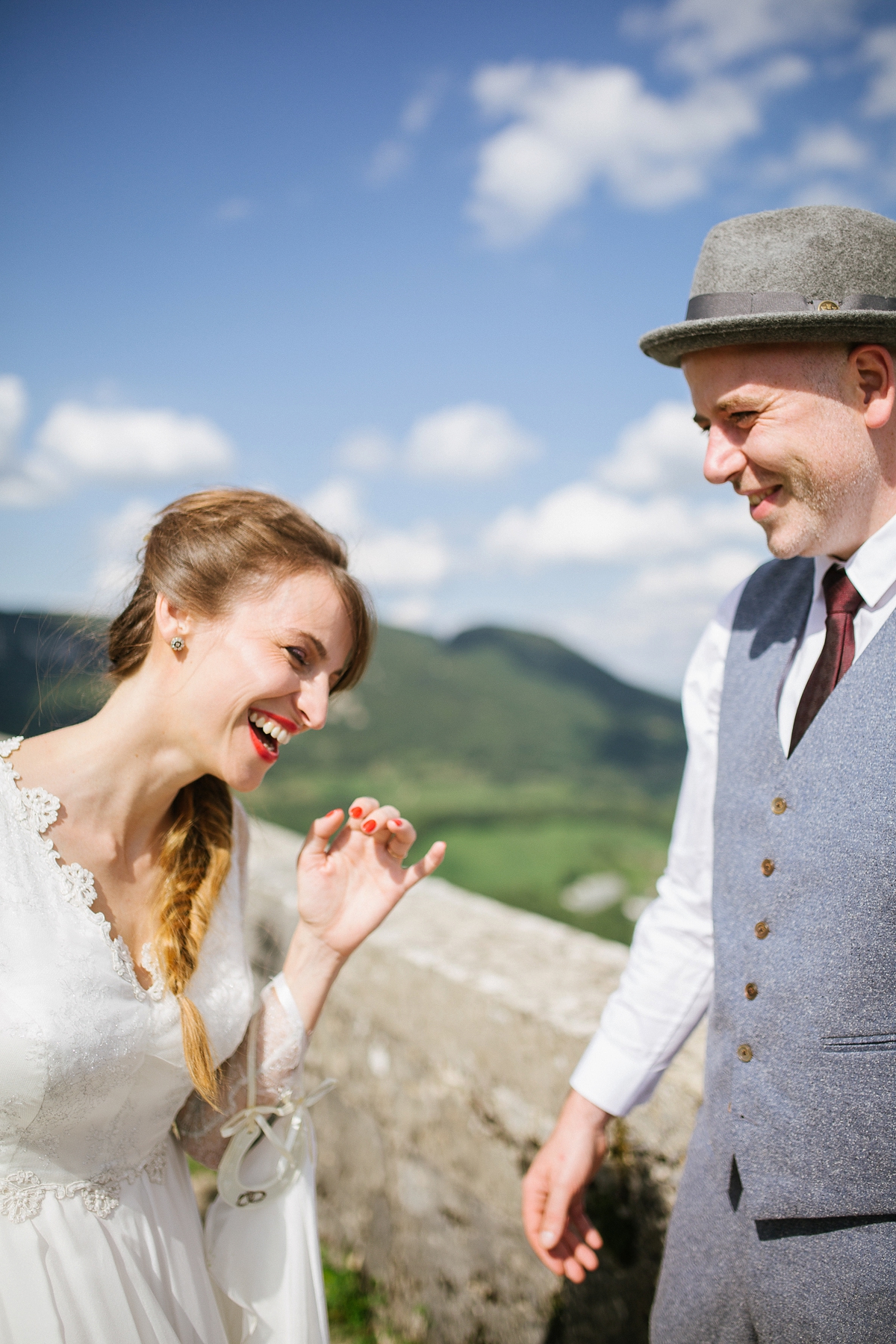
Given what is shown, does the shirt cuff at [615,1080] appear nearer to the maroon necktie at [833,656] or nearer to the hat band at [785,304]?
the maroon necktie at [833,656]

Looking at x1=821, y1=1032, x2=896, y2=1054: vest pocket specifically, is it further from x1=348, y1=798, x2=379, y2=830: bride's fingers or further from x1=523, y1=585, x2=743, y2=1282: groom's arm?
x1=348, y1=798, x2=379, y2=830: bride's fingers

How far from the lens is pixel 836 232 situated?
138 cm

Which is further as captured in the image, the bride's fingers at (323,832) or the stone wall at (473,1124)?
the stone wall at (473,1124)

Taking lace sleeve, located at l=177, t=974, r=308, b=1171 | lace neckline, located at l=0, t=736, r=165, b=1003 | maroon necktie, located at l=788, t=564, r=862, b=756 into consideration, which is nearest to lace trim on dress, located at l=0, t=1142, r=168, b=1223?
lace sleeve, located at l=177, t=974, r=308, b=1171

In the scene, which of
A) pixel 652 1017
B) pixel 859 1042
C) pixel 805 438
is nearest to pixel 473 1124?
pixel 652 1017

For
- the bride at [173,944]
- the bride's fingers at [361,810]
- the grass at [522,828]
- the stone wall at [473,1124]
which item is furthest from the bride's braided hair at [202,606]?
the grass at [522,828]

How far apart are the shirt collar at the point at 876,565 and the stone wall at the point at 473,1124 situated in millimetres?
1091

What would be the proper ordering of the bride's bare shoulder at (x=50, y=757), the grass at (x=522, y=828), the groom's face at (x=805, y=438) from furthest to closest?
the grass at (x=522, y=828)
the bride's bare shoulder at (x=50, y=757)
the groom's face at (x=805, y=438)

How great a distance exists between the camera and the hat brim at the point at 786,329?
1.32 m

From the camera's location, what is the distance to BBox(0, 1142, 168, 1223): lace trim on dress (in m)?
1.33

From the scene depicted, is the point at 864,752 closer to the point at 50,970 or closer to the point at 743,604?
the point at 743,604

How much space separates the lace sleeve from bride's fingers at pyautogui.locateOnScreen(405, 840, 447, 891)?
0.35 m

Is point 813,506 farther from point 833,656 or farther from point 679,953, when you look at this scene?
point 679,953

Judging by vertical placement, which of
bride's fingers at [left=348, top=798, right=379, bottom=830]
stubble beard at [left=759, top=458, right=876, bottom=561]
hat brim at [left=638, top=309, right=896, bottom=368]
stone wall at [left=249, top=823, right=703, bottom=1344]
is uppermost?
hat brim at [left=638, top=309, right=896, bottom=368]
